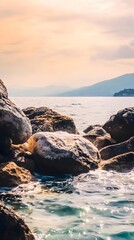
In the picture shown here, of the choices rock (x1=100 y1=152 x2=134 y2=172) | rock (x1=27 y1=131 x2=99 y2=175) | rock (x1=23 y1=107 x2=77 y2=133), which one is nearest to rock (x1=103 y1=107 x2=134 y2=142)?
rock (x1=23 y1=107 x2=77 y2=133)

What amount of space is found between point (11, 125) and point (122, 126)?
7.19 metres

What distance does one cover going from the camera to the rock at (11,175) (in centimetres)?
1412

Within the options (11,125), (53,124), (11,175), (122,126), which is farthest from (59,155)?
(122,126)

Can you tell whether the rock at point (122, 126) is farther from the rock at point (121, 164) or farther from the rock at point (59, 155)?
the rock at point (59, 155)

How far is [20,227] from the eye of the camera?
7648 millimetres

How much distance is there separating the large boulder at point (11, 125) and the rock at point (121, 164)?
3.74 metres

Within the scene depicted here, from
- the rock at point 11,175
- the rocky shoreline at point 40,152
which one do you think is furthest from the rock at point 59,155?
the rock at point 11,175

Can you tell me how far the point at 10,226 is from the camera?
24.8 ft

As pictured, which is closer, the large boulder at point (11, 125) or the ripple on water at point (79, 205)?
the ripple on water at point (79, 205)

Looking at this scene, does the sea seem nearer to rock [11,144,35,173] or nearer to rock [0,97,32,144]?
rock [11,144,35,173]

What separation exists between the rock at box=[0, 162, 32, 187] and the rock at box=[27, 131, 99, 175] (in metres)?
1.57

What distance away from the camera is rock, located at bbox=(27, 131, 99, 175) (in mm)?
16438

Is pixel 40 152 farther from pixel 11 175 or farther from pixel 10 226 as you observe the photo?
pixel 10 226

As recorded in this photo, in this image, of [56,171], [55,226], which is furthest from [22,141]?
[55,226]
